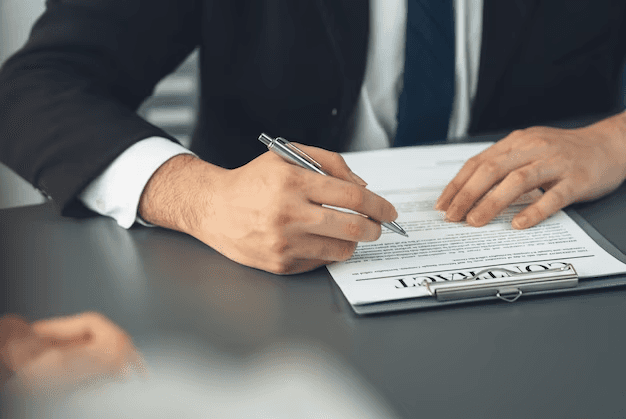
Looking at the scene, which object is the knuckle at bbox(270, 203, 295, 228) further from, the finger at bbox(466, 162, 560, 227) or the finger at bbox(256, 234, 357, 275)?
the finger at bbox(466, 162, 560, 227)

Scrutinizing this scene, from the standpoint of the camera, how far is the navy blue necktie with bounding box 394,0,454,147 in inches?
43.4

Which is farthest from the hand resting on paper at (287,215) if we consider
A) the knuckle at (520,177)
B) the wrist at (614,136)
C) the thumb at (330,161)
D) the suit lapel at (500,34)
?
the suit lapel at (500,34)

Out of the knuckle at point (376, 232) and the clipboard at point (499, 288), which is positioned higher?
the knuckle at point (376, 232)

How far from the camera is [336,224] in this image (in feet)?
2.00

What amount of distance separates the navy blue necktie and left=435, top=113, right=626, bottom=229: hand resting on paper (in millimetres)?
324

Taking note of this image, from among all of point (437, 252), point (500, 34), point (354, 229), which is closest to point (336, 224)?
point (354, 229)

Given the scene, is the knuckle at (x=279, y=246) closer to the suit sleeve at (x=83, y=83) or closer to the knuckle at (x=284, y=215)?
the knuckle at (x=284, y=215)

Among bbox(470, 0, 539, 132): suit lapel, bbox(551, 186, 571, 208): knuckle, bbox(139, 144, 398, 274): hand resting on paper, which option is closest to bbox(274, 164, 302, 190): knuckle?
bbox(139, 144, 398, 274): hand resting on paper

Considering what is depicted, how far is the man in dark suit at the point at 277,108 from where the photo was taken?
64 centimetres

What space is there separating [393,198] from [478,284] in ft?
0.72

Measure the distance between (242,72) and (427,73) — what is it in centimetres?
36

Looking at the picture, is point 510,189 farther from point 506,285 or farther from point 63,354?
point 63,354

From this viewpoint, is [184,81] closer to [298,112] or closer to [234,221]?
[298,112]

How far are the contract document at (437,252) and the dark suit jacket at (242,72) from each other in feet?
1.09
